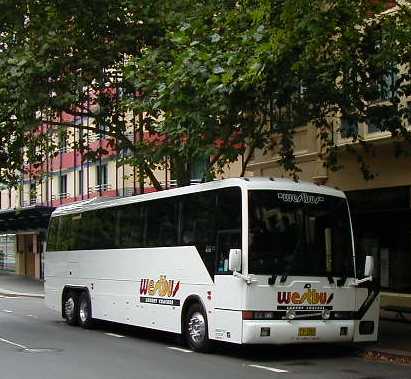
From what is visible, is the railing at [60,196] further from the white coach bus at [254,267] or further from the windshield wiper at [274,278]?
the windshield wiper at [274,278]

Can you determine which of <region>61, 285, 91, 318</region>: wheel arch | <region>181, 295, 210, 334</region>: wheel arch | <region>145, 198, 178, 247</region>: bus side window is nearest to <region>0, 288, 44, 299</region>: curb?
<region>61, 285, 91, 318</region>: wheel arch

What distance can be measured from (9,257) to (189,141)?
150ft

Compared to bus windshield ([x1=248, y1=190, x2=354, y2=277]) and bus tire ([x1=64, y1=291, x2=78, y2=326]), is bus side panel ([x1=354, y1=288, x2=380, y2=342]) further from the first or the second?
bus tire ([x1=64, y1=291, x2=78, y2=326])

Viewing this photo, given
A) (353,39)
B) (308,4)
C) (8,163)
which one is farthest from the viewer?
(8,163)

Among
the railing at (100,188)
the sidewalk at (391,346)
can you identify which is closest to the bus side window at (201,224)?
the sidewalk at (391,346)

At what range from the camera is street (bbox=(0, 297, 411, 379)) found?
1070 cm

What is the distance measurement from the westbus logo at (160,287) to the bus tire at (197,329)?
64 centimetres

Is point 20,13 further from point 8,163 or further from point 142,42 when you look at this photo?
point 8,163

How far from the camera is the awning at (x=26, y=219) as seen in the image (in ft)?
129

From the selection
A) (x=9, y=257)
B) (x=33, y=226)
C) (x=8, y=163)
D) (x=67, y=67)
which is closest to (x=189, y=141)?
(x=67, y=67)

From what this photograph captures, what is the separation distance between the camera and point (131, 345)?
14367mm

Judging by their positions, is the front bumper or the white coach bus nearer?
the front bumper

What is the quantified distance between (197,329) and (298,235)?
2.55 metres

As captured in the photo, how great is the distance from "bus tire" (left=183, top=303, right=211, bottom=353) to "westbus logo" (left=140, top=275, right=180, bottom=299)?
0.64 metres
